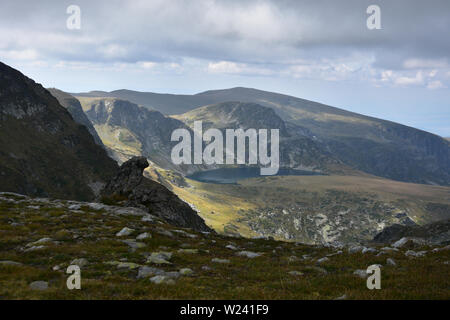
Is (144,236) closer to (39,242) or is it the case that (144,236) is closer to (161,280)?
(39,242)

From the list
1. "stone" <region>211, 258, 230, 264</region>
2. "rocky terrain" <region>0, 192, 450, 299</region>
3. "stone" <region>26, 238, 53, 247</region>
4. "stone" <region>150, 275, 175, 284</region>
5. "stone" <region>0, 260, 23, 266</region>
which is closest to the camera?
"rocky terrain" <region>0, 192, 450, 299</region>

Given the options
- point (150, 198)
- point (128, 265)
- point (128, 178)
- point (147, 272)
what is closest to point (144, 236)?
point (128, 265)

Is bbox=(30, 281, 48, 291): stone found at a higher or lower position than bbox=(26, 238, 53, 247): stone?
higher

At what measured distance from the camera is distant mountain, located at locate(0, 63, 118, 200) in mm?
138500

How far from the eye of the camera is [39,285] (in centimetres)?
1287

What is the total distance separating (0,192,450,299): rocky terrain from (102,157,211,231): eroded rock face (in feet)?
48.2

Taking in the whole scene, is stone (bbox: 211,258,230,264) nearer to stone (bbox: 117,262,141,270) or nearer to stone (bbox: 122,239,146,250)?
stone (bbox: 117,262,141,270)

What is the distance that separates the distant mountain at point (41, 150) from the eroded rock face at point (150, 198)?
93.5m

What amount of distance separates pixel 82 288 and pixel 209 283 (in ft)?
17.4

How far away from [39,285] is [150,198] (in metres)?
31.8

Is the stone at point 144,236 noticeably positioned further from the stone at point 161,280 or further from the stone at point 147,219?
the stone at point 161,280

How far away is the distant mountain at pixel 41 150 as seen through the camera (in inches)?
5453

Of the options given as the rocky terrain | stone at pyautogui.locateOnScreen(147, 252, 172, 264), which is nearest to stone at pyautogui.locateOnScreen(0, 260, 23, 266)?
the rocky terrain
